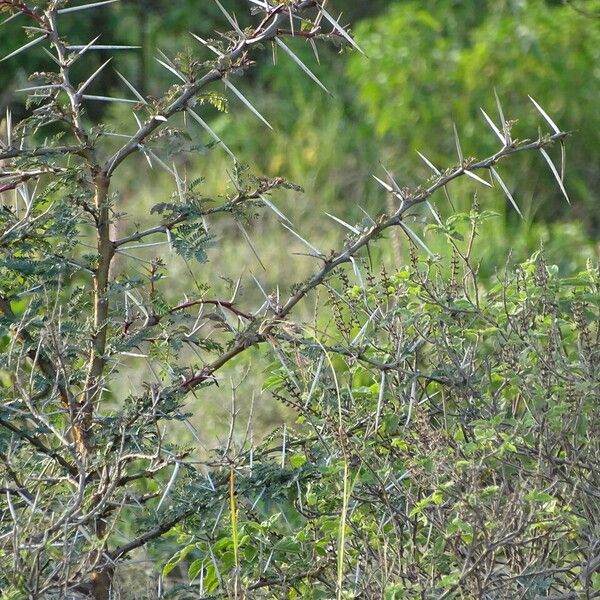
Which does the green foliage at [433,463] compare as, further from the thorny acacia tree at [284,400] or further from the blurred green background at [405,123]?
the blurred green background at [405,123]

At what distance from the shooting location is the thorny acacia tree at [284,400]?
2.24 metres

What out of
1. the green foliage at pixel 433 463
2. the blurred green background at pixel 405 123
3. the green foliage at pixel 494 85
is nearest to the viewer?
the green foliage at pixel 433 463

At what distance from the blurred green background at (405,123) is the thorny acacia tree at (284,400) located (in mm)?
3810

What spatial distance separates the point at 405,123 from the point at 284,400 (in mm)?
5775

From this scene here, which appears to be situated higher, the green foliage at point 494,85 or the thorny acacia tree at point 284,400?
the thorny acacia tree at point 284,400

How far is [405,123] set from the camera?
8008 millimetres

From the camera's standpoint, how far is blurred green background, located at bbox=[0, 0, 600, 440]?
7.10 meters

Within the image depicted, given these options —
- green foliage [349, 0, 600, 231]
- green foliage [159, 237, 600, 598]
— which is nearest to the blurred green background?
green foliage [349, 0, 600, 231]

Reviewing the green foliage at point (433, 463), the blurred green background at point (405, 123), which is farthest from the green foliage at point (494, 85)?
the green foliage at point (433, 463)

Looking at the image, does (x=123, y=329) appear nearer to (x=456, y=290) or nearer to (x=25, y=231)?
(x=25, y=231)

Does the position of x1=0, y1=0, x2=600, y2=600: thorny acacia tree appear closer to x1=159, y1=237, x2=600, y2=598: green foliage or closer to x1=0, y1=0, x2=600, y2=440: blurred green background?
x1=159, y1=237, x2=600, y2=598: green foliage

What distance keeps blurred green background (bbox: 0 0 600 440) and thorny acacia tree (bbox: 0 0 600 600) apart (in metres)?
3.81

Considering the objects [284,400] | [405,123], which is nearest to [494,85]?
[405,123]

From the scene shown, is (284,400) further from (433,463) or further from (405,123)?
(405,123)
